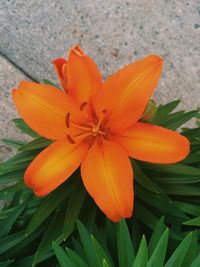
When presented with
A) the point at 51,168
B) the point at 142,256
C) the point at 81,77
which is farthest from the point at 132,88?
the point at 142,256

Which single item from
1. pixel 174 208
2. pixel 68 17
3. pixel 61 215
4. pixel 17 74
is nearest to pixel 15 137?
pixel 17 74

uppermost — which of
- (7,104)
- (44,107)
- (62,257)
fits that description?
(7,104)

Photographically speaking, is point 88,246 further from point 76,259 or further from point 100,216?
point 100,216

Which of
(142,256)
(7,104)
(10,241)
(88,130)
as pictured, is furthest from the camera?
(7,104)

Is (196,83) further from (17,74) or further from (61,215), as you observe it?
(61,215)

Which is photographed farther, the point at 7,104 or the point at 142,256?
the point at 7,104

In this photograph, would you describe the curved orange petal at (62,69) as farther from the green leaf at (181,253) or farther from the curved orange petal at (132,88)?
the green leaf at (181,253)
